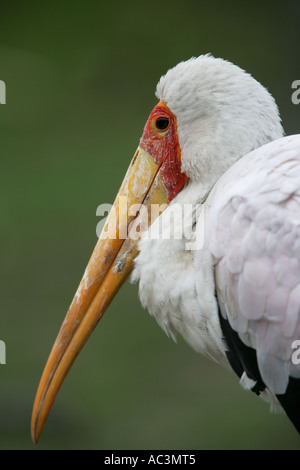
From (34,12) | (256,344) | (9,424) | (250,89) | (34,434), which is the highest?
(34,12)

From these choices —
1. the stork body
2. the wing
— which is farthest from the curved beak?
the wing

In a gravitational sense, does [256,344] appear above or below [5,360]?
above

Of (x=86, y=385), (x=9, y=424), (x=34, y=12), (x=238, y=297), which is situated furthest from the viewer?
(x=34, y=12)

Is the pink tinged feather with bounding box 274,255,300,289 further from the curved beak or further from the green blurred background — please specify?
the green blurred background

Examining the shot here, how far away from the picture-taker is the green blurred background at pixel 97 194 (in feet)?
15.5

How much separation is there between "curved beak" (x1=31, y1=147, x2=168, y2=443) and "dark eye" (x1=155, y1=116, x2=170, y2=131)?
11 centimetres

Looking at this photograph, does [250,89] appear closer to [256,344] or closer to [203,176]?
[203,176]

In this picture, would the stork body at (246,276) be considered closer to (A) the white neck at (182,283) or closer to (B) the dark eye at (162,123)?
(A) the white neck at (182,283)

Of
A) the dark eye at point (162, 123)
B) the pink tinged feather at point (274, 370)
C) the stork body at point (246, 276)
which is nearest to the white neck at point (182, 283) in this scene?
the stork body at point (246, 276)

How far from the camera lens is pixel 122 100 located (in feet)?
24.7

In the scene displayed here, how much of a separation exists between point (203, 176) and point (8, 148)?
533 cm

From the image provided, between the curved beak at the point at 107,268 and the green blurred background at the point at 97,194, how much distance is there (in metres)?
2.27

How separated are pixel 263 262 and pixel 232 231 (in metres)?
0.11
